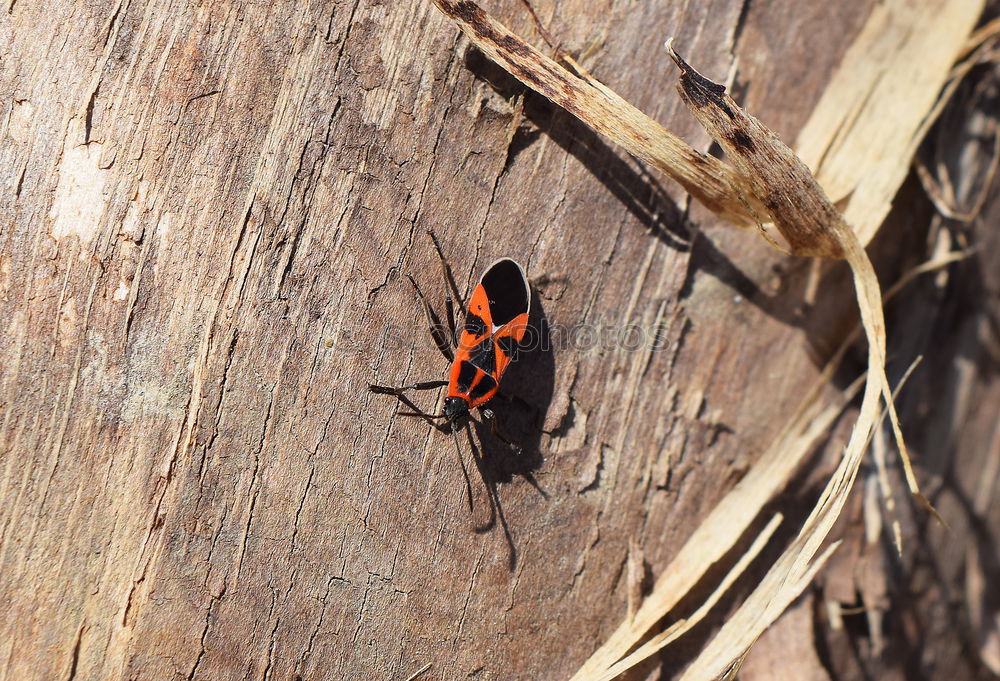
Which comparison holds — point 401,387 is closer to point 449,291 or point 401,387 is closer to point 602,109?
point 449,291

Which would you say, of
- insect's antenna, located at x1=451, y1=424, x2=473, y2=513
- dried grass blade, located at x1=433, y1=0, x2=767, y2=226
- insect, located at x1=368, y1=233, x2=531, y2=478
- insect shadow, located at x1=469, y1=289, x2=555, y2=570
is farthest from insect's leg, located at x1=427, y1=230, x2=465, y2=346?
dried grass blade, located at x1=433, y1=0, x2=767, y2=226

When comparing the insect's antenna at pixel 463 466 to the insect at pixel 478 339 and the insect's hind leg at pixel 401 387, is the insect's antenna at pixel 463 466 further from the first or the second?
the insect's hind leg at pixel 401 387

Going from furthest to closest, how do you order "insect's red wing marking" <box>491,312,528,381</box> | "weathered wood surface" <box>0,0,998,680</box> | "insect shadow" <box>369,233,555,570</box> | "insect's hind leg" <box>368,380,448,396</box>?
"insect's red wing marking" <box>491,312,528,381</box>
"insect shadow" <box>369,233,555,570</box>
"insect's hind leg" <box>368,380,448,396</box>
"weathered wood surface" <box>0,0,998,680</box>

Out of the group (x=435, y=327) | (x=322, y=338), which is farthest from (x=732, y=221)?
(x=322, y=338)

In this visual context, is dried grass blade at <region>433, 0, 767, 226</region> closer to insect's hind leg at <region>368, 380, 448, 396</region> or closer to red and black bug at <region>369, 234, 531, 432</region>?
red and black bug at <region>369, 234, 531, 432</region>

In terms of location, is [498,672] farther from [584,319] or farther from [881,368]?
[881,368]

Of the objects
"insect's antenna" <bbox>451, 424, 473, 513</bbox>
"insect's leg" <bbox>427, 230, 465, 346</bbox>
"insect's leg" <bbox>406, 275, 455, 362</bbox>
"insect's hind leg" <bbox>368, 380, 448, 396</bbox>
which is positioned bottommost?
"insect's antenna" <bbox>451, 424, 473, 513</bbox>
